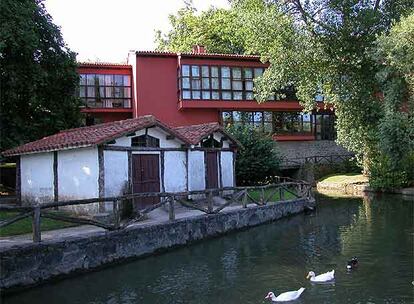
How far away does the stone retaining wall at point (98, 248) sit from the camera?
1088 centimetres

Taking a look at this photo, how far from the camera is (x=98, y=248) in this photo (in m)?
13.0

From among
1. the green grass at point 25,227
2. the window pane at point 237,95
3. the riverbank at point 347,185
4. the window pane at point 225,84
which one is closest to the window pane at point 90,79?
the window pane at point 225,84

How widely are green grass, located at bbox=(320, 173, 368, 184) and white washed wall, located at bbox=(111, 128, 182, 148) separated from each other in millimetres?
19303

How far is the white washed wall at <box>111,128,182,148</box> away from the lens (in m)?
18.2

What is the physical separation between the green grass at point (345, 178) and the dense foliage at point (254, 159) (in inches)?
275

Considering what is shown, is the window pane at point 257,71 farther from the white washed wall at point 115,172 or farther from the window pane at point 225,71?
the white washed wall at point 115,172

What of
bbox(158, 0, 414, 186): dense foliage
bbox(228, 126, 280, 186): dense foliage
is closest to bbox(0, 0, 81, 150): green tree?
bbox(228, 126, 280, 186): dense foliage

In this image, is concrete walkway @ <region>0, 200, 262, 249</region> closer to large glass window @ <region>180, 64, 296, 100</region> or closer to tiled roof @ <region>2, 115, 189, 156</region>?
tiled roof @ <region>2, 115, 189, 156</region>

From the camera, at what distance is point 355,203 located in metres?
27.9

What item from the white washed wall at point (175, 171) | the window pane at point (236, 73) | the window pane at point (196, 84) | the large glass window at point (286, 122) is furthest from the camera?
the large glass window at point (286, 122)

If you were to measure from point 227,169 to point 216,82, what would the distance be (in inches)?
544

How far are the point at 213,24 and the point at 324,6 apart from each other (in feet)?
62.5

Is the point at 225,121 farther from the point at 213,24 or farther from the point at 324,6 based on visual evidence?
the point at 213,24

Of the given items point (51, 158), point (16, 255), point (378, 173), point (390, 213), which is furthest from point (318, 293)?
point (378, 173)
